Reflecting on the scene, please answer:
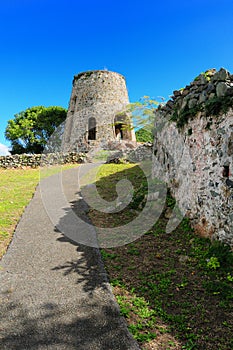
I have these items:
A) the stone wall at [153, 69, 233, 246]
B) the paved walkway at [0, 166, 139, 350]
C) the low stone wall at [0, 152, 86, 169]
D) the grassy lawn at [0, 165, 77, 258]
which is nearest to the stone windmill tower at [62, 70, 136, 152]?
the low stone wall at [0, 152, 86, 169]

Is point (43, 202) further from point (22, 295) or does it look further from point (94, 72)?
point (94, 72)

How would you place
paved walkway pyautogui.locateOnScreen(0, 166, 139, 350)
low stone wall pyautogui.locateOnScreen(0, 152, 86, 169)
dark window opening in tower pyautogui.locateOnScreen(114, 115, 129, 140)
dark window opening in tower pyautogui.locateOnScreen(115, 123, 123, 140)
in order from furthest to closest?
1. dark window opening in tower pyautogui.locateOnScreen(115, 123, 123, 140)
2. dark window opening in tower pyautogui.locateOnScreen(114, 115, 129, 140)
3. low stone wall pyautogui.locateOnScreen(0, 152, 86, 169)
4. paved walkway pyautogui.locateOnScreen(0, 166, 139, 350)

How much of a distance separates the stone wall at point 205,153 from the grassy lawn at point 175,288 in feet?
1.54

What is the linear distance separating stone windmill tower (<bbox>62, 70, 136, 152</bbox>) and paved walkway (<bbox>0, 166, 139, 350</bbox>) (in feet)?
57.3

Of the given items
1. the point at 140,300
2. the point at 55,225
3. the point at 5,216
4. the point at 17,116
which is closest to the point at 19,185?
the point at 5,216

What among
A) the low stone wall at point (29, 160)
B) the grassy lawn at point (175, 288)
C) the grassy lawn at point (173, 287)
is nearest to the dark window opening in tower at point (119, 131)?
the low stone wall at point (29, 160)

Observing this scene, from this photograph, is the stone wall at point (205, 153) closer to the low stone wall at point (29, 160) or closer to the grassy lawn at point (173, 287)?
the grassy lawn at point (173, 287)

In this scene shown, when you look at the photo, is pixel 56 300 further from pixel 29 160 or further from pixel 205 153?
pixel 29 160

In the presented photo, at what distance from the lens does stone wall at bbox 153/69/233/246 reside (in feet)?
16.7

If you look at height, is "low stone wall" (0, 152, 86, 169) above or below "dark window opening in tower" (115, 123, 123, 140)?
below

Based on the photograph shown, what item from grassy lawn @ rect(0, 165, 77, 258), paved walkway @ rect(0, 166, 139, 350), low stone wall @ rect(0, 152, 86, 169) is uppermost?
low stone wall @ rect(0, 152, 86, 169)

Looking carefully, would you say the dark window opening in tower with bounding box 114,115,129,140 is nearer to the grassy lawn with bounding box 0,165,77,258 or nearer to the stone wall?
the grassy lawn with bounding box 0,165,77,258

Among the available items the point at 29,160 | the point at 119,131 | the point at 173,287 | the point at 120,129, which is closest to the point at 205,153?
the point at 173,287

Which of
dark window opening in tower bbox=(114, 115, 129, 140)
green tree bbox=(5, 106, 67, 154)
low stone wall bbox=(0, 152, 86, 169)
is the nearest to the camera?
low stone wall bbox=(0, 152, 86, 169)
